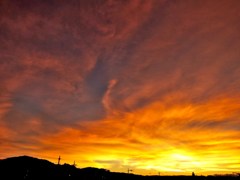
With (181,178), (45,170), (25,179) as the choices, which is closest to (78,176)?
(45,170)

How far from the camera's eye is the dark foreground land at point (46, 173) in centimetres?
4616

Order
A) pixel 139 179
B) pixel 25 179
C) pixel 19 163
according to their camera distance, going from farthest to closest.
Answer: pixel 139 179 → pixel 19 163 → pixel 25 179

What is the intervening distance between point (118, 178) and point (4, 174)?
71.5 ft

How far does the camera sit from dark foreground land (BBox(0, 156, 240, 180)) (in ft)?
151

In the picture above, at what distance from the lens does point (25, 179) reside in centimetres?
4553

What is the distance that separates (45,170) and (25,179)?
408cm

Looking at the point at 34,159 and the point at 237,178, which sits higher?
the point at 34,159

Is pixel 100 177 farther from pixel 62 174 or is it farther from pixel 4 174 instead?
pixel 4 174

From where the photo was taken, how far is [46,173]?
48.4 m

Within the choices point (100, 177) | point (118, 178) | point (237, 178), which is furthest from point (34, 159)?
point (237, 178)

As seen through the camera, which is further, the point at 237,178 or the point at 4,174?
the point at 237,178

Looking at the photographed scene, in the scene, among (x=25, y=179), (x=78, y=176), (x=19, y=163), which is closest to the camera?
(x=25, y=179)

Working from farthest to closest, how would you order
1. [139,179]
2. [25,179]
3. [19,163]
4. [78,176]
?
[139,179] → [78,176] → [19,163] → [25,179]

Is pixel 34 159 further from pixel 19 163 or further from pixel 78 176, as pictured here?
pixel 78 176
